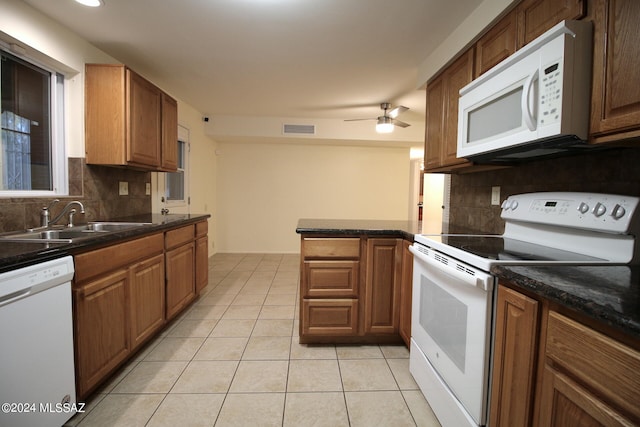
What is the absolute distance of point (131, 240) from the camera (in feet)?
5.70

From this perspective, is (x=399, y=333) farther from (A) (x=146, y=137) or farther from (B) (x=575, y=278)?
(A) (x=146, y=137)

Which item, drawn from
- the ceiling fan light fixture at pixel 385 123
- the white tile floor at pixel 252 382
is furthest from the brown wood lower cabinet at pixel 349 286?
the ceiling fan light fixture at pixel 385 123

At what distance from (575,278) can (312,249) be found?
144cm

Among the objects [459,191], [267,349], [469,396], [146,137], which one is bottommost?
[267,349]

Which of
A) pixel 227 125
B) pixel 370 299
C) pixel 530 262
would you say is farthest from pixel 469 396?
pixel 227 125

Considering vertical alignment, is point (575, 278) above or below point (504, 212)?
below

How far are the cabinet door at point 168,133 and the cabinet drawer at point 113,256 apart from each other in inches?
43.1

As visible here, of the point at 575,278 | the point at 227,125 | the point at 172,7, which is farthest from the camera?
the point at 227,125

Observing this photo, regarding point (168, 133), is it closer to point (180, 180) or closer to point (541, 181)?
point (180, 180)

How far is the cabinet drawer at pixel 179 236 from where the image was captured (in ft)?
7.29

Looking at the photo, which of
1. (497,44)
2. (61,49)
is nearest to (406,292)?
(497,44)

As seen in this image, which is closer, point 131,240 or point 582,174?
point 582,174

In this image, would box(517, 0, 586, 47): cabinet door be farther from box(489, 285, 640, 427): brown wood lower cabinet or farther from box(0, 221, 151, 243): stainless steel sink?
box(0, 221, 151, 243): stainless steel sink

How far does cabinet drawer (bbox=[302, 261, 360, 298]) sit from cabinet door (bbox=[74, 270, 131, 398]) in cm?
113
